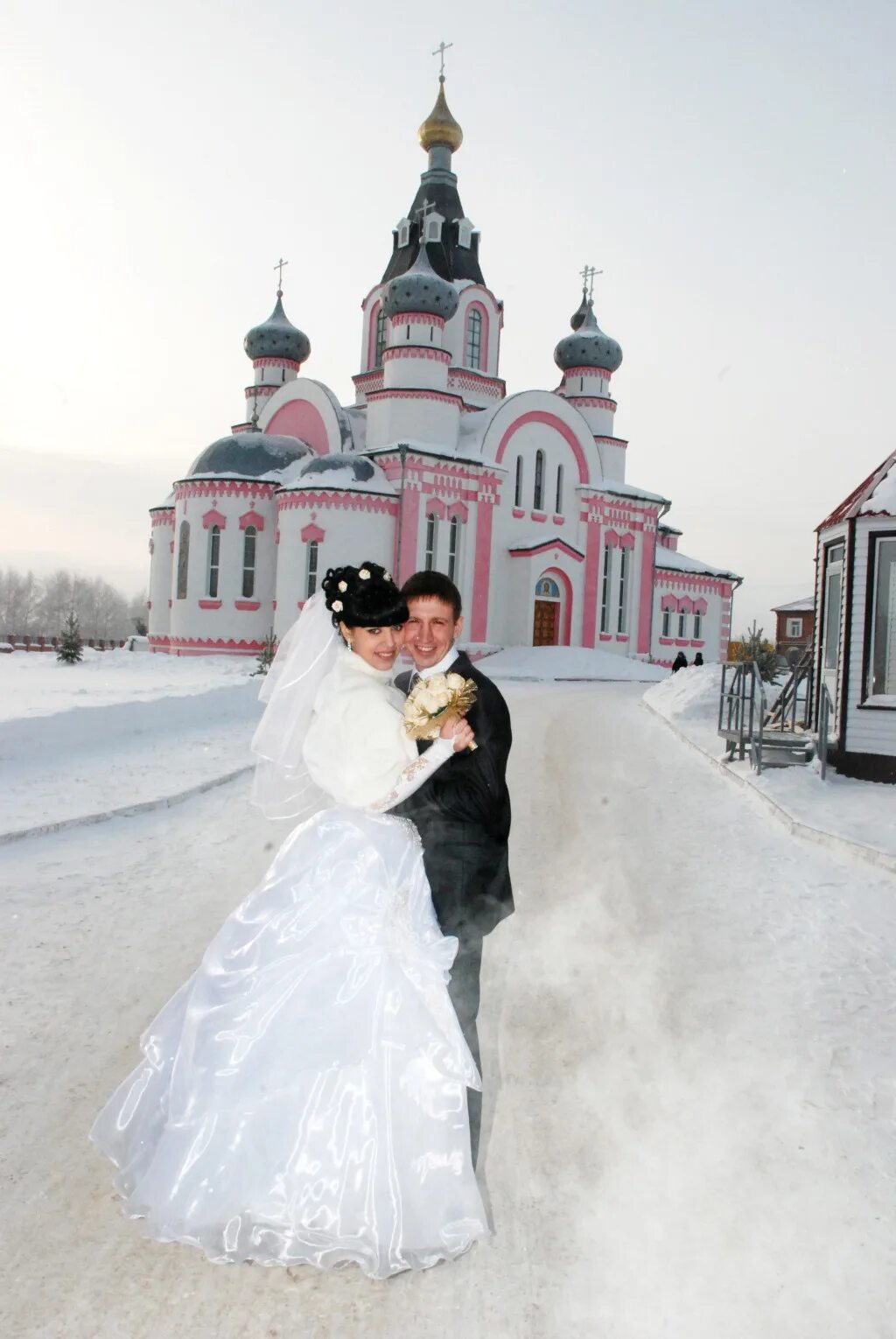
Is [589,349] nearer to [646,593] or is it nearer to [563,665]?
[646,593]

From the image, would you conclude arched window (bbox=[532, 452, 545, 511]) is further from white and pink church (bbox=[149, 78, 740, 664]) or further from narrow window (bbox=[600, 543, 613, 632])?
narrow window (bbox=[600, 543, 613, 632])

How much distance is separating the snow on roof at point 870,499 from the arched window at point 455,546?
1850 cm

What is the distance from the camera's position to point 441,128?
119 feet

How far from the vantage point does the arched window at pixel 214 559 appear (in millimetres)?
30125

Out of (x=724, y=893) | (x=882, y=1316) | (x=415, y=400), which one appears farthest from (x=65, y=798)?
(x=415, y=400)

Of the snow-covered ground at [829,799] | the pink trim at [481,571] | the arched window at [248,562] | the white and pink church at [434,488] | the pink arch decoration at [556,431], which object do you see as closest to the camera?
the snow-covered ground at [829,799]

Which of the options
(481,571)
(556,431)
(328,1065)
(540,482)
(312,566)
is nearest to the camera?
(328,1065)

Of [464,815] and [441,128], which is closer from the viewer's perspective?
[464,815]

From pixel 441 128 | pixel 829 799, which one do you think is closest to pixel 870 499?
pixel 829 799

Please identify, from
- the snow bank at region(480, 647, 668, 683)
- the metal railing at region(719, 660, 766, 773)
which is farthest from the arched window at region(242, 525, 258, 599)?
the metal railing at region(719, 660, 766, 773)

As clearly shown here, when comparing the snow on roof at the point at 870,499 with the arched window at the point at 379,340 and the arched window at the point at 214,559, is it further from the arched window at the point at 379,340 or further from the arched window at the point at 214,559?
the arched window at the point at 379,340

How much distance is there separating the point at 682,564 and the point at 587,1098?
121 feet

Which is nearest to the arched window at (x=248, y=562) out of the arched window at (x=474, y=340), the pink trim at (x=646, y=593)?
the arched window at (x=474, y=340)

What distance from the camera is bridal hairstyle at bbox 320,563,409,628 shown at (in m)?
3.28
